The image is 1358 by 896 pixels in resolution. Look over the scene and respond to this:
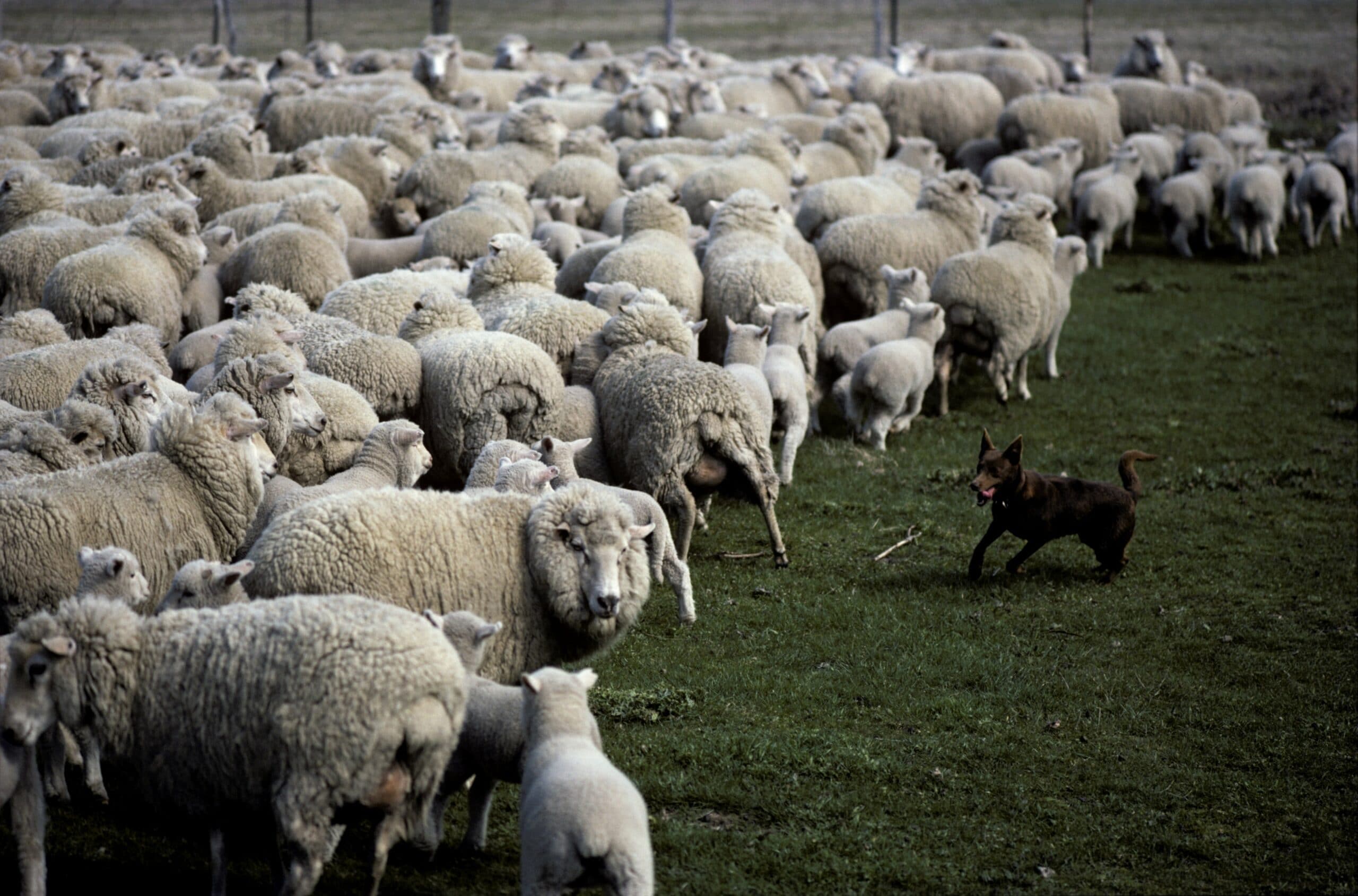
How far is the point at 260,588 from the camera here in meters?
5.11

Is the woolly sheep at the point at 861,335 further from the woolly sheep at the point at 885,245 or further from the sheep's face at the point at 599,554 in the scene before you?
the sheep's face at the point at 599,554

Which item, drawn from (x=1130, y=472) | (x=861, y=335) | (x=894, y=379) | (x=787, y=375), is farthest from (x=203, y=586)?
(x=861, y=335)

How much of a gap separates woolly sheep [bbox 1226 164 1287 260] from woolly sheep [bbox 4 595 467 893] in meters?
16.5

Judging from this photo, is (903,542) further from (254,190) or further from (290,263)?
(254,190)

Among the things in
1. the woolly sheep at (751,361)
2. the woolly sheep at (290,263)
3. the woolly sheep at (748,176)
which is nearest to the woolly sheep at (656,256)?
the woolly sheep at (751,361)

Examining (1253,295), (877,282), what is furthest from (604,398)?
(1253,295)

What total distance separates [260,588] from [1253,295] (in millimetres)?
14356

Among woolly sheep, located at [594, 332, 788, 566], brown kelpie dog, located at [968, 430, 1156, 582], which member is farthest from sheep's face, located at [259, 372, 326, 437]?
brown kelpie dog, located at [968, 430, 1156, 582]

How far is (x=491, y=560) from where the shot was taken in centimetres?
538

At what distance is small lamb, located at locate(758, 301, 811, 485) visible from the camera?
931 centimetres

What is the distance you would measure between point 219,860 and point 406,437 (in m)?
2.84

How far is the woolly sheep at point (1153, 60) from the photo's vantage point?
24.4 metres

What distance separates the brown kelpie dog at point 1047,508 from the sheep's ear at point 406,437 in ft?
10.1

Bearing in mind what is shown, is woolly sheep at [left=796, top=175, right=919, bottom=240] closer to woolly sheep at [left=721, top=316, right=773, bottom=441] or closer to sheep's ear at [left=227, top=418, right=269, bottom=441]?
woolly sheep at [left=721, top=316, right=773, bottom=441]
